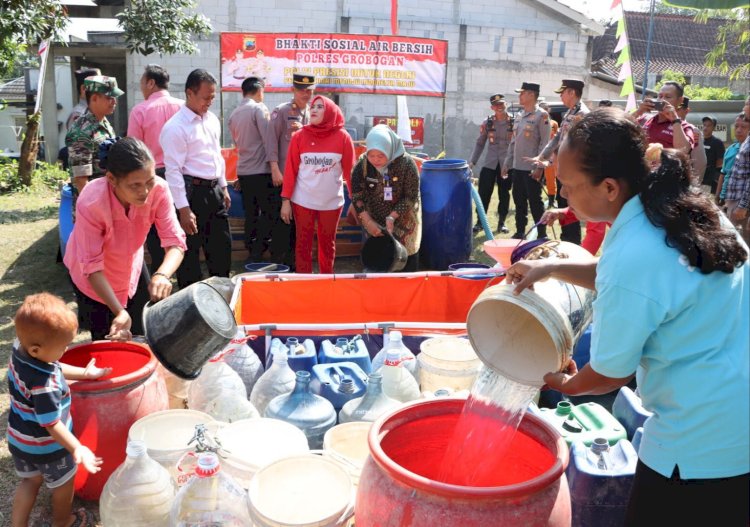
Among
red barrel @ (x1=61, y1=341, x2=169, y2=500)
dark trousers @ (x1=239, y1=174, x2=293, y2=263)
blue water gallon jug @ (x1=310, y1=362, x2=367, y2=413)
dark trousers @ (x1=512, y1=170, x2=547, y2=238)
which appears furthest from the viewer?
dark trousers @ (x1=512, y1=170, x2=547, y2=238)

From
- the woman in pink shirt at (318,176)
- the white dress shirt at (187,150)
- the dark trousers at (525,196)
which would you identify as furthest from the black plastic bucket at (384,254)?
the dark trousers at (525,196)

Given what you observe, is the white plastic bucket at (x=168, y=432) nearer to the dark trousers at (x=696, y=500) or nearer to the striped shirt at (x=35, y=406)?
the striped shirt at (x=35, y=406)

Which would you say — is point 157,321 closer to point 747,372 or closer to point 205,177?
point 747,372

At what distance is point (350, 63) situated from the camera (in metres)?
11.0

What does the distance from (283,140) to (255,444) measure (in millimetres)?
4613

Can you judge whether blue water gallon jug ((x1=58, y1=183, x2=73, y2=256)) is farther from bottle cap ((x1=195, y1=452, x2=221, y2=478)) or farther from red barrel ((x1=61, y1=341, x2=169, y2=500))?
bottle cap ((x1=195, y1=452, x2=221, y2=478))

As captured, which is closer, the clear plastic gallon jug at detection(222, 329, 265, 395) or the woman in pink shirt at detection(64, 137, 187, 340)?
the woman in pink shirt at detection(64, 137, 187, 340)

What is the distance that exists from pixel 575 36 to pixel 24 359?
18.1m

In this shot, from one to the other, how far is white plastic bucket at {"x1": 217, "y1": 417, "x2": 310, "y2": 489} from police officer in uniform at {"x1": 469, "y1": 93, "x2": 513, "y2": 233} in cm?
614

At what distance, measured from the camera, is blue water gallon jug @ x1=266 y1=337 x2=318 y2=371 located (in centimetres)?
338

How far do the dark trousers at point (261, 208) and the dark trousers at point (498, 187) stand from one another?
303 cm

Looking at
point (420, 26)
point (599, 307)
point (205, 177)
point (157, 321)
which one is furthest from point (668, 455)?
point (420, 26)

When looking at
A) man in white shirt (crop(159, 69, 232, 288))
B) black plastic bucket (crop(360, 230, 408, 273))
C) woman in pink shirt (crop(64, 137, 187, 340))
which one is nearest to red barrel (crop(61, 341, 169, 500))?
woman in pink shirt (crop(64, 137, 187, 340))

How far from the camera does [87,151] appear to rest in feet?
15.8
